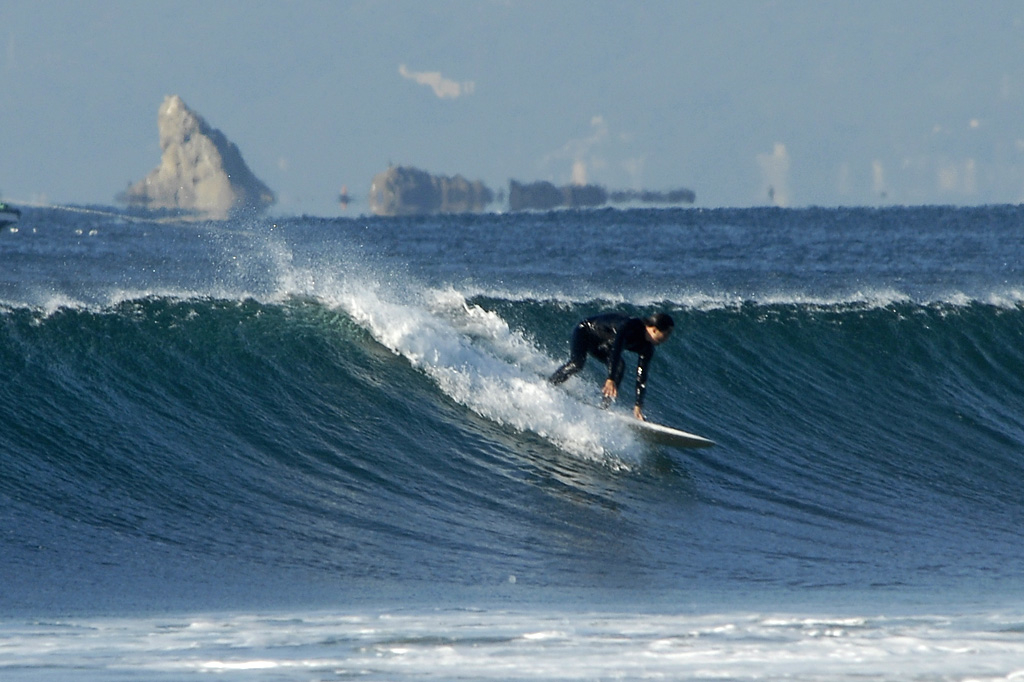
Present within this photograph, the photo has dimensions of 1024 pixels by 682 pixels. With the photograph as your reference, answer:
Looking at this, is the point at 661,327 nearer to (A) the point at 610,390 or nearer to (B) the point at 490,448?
(A) the point at 610,390

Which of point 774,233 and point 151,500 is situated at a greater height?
point 774,233

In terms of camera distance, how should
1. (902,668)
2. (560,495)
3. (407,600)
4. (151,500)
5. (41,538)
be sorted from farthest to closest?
(560,495), (151,500), (41,538), (407,600), (902,668)

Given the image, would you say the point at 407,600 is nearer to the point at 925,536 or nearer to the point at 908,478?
the point at 925,536

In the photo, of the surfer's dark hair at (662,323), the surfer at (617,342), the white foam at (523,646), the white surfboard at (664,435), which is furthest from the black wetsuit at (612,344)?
the white foam at (523,646)

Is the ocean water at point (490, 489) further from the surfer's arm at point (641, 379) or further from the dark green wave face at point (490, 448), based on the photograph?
the surfer's arm at point (641, 379)

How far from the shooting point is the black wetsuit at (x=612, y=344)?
30.3 feet

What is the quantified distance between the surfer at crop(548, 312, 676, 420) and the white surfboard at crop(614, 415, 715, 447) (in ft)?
0.24

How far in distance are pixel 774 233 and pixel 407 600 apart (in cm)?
4759

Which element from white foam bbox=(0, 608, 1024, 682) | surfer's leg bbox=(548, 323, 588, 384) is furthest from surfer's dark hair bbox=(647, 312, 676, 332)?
white foam bbox=(0, 608, 1024, 682)

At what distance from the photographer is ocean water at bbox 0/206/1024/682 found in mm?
5488

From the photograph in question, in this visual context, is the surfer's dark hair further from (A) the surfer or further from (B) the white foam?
(B) the white foam

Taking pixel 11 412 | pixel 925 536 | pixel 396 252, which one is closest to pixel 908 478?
pixel 925 536

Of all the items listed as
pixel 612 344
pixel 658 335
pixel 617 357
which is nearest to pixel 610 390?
pixel 617 357

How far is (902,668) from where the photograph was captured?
500cm
